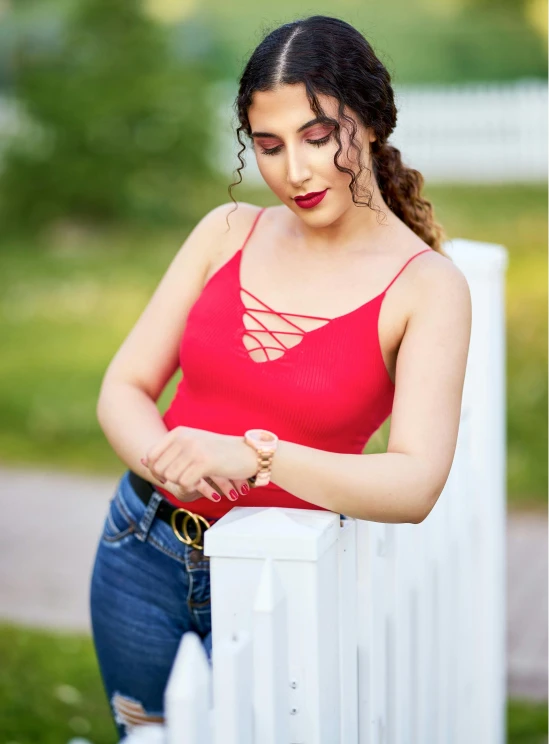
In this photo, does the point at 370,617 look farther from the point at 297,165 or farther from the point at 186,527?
the point at 297,165

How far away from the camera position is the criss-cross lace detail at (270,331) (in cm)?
205

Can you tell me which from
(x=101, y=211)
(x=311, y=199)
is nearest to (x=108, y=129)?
(x=101, y=211)

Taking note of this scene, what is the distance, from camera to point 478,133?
44.5 feet

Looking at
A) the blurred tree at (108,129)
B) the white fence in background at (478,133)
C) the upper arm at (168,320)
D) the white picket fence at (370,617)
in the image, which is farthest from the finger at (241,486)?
the white fence in background at (478,133)

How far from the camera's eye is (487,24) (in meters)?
17.8

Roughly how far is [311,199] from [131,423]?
532 millimetres

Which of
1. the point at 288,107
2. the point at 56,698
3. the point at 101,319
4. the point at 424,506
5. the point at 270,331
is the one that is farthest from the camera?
the point at 101,319

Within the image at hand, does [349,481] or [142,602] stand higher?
[349,481]

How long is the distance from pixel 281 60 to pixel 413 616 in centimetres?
118

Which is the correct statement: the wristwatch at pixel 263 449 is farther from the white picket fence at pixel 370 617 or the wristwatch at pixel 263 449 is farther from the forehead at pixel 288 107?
the forehead at pixel 288 107

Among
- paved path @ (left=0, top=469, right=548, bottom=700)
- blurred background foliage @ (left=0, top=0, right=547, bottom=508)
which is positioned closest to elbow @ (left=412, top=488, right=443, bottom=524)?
paved path @ (left=0, top=469, right=548, bottom=700)

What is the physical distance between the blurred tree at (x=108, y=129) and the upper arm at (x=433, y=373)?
934 centimetres

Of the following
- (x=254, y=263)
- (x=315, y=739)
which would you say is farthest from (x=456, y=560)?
(x=315, y=739)

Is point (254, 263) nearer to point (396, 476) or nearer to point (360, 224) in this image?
point (360, 224)
